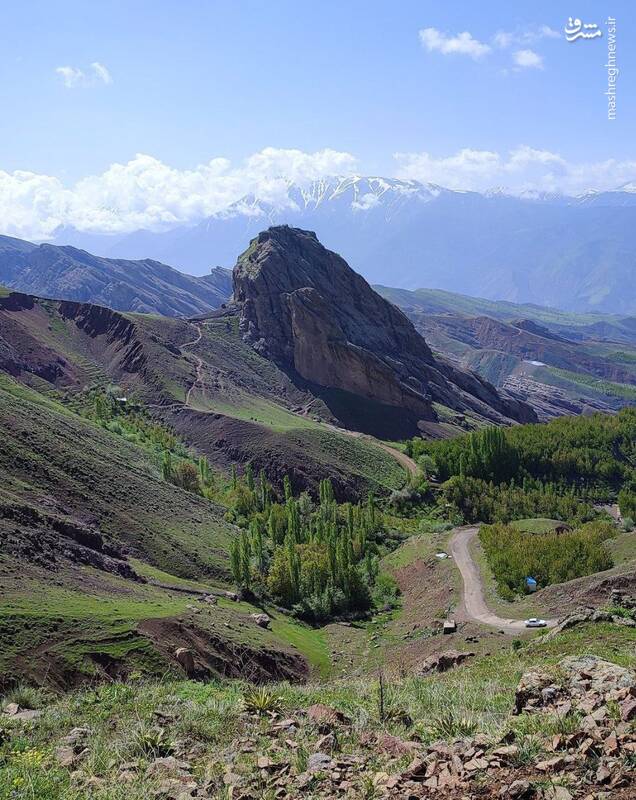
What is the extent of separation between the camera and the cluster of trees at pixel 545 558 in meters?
62.2

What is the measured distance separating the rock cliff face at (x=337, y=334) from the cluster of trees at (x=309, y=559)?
68845 mm

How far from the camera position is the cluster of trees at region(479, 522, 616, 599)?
62156mm

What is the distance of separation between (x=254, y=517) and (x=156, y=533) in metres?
23.2

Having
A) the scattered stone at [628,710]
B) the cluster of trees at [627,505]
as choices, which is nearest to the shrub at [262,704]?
the scattered stone at [628,710]

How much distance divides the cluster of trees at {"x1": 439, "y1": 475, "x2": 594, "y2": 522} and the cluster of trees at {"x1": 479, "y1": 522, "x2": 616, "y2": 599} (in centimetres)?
3027

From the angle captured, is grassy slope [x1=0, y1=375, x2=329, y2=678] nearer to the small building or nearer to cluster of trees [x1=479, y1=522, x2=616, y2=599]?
the small building

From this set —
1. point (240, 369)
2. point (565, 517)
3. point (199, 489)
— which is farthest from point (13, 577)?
point (240, 369)

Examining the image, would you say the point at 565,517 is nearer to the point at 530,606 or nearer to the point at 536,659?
the point at 530,606

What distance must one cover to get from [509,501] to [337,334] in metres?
71.3

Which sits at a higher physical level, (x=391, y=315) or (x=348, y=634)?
(x=391, y=315)

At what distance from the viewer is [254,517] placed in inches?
3489

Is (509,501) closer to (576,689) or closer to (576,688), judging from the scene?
(576,688)

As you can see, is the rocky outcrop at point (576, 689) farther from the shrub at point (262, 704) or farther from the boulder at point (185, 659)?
the boulder at point (185, 659)

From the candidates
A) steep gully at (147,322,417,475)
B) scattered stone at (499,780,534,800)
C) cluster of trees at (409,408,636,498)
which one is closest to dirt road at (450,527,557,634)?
cluster of trees at (409,408,636,498)
